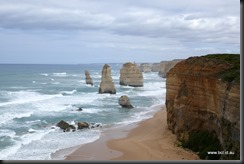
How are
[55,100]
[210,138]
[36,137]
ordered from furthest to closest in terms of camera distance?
[55,100]
[36,137]
[210,138]

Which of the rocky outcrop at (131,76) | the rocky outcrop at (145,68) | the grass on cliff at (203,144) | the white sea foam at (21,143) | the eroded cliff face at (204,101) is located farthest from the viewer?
the rocky outcrop at (145,68)

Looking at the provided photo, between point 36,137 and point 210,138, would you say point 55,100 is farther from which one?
point 210,138

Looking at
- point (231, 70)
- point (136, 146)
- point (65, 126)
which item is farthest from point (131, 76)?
point (231, 70)

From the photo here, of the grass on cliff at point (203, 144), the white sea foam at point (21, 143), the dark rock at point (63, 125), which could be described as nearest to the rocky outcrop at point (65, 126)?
the dark rock at point (63, 125)

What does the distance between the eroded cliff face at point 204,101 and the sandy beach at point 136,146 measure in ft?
4.96

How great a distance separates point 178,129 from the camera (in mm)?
26766

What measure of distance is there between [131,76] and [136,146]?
2101 inches

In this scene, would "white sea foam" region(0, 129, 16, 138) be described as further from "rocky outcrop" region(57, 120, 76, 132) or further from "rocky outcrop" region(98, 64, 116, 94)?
"rocky outcrop" region(98, 64, 116, 94)

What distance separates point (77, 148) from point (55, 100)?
94.8ft

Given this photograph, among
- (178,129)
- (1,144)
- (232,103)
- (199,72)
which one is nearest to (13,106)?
(1,144)

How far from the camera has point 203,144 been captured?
2269cm

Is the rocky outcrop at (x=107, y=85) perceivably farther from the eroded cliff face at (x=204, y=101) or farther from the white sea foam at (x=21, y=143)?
the eroded cliff face at (x=204, y=101)

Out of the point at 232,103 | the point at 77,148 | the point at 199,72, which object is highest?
the point at 199,72

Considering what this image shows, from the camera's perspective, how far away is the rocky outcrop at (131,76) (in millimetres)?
78438
